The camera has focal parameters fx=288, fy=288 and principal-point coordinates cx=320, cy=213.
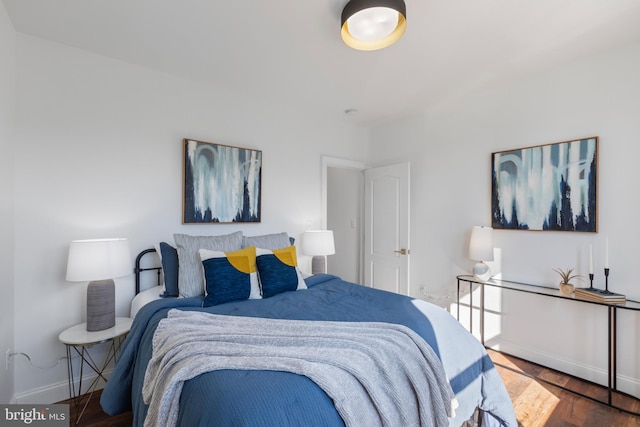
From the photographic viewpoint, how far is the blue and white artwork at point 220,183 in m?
2.67

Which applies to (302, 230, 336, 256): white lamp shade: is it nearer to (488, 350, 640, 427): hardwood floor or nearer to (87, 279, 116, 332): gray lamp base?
(87, 279, 116, 332): gray lamp base

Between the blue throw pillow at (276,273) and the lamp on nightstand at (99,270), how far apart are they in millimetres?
940

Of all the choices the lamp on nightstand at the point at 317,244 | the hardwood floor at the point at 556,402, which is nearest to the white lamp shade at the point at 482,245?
the hardwood floor at the point at 556,402

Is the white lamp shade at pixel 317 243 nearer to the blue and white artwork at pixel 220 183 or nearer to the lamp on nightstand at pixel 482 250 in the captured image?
the blue and white artwork at pixel 220 183

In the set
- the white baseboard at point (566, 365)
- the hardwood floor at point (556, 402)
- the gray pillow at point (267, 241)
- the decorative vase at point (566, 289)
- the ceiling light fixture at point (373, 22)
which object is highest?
the ceiling light fixture at point (373, 22)

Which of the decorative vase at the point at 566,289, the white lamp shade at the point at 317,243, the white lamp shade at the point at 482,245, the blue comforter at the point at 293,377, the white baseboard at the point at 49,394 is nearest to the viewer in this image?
the blue comforter at the point at 293,377

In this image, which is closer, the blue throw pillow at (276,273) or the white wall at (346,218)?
the blue throw pillow at (276,273)

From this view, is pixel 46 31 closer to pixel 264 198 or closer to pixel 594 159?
pixel 264 198

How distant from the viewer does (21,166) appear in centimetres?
201

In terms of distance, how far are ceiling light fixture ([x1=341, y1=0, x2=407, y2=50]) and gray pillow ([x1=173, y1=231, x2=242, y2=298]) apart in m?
1.81

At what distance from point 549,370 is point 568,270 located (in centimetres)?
91

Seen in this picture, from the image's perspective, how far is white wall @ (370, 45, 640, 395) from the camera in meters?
2.26

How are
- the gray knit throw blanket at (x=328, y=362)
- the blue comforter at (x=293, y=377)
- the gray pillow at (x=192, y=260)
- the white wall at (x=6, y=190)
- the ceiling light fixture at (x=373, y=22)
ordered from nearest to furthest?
1. the blue comforter at (x=293, y=377)
2. the gray knit throw blanket at (x=328, y=362)
3. the ceiling light fixture at (x=373, y=22)
4. the white wall at (x=6, y=190)
5. the gray pillow at (x=192, y=260)

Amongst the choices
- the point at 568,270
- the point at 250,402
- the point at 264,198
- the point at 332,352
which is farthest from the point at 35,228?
the point at 568,270
